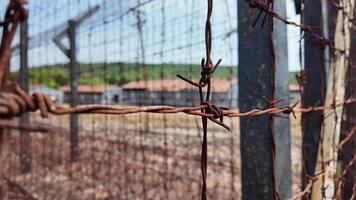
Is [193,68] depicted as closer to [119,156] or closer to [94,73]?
[119,156]

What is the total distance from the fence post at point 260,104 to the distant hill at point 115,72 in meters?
0.30

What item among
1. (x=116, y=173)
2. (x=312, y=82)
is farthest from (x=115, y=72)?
(x=312, y=82)

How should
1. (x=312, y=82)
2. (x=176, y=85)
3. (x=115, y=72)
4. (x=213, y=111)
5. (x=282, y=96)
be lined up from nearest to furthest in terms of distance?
(x=213, y=111) → (x=282, y=96) → (x=312, y=82) → (x=176, y=85) → (x=115, y=72)

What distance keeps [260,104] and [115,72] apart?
2.98 m

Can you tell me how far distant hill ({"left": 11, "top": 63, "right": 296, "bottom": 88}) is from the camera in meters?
1.95

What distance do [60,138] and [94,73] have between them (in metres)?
0.77

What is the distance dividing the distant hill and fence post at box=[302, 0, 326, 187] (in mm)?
58

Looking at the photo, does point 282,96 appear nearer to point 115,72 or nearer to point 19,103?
point 19,103

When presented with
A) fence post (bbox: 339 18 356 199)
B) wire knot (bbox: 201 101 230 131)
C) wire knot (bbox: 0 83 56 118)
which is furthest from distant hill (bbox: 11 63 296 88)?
wire knot (bbox: 0 83 56 118)

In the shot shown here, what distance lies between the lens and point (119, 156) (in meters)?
3.35

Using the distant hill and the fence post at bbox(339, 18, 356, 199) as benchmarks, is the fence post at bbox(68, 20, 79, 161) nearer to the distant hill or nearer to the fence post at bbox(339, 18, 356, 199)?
the distant hill

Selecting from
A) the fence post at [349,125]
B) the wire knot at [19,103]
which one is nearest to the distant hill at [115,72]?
the fence post at [349,125]

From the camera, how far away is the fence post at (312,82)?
3.92 feet

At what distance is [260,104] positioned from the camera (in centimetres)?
96
